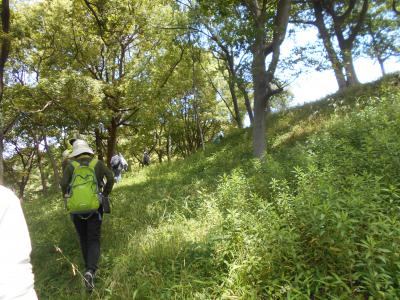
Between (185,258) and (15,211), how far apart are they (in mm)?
3142

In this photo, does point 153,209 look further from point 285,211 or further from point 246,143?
point 246,143

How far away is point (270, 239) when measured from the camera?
3453 mm

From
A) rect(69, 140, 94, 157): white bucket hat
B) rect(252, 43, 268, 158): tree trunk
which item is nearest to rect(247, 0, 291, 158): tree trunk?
rect(252, 43, 268, 158): tree trunk

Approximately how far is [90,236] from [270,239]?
263 centimetres

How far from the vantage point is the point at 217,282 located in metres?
3.58

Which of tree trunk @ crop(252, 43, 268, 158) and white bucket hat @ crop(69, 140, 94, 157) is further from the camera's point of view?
tree trunk @ crop(252, 43, 268, 158)

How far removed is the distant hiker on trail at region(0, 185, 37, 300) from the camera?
4.51 feet

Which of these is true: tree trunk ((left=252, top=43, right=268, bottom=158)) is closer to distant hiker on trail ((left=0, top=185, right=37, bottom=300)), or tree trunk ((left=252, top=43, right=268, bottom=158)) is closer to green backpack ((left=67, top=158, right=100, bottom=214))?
green backpack ((left=67, top=158, right=100, bottom=214))

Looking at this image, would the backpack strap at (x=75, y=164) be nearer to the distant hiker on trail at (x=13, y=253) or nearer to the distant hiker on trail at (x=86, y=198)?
the distant hiker on trail at (x=86, y=198)

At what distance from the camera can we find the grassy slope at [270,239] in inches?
115

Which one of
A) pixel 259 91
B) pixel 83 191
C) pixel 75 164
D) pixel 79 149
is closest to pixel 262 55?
pixel 259 91

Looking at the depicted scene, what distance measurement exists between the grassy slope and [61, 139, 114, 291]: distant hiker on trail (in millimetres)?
400

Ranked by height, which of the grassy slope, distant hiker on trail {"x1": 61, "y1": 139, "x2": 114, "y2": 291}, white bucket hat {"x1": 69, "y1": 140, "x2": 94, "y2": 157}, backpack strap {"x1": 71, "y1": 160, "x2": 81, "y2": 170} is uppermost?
white bucket hat {"x1": 69, "y1": 140, "x2": 94, "y2": 157}

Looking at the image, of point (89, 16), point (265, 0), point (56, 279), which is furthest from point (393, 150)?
point (89, 16)
